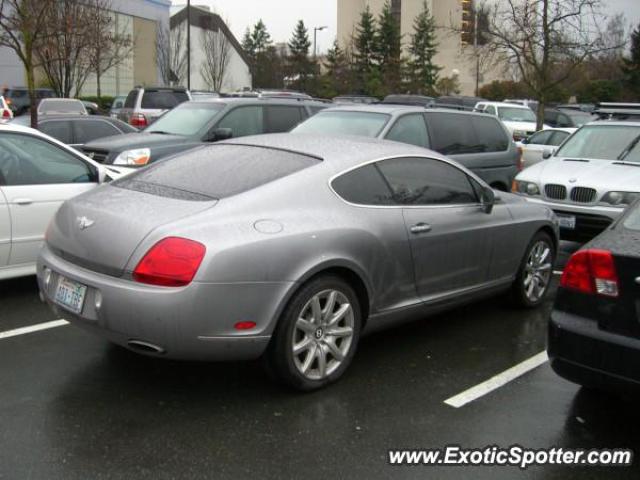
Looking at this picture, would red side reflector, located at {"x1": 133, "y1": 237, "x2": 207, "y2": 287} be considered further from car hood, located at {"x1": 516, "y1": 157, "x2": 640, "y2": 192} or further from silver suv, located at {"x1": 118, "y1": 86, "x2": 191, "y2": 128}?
silver suv, located at {"x1": 118, "y1": 86, "x2": 191, "y2": 128}

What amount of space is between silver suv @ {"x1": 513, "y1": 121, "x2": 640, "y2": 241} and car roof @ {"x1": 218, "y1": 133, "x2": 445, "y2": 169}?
337 cm

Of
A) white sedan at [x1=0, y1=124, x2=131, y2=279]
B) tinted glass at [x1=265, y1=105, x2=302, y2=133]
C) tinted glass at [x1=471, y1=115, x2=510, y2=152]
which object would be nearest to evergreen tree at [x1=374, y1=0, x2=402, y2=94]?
tinted glass at [x1=265, y1=105, x2=302, y2=133]

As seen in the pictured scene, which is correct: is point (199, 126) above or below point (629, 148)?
above

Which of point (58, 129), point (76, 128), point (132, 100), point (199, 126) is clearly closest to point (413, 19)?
point (132, 100)

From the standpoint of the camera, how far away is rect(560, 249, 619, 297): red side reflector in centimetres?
353

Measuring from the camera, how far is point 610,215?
773cm

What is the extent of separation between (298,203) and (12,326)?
102 inches

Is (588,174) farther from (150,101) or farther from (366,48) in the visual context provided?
(366,48)

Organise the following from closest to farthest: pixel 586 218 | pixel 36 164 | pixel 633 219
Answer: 1. pixel 633 219
2. pixel 36 164
3. pixel 586 218

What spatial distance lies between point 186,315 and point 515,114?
73.2 feet

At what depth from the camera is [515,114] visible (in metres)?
24.2

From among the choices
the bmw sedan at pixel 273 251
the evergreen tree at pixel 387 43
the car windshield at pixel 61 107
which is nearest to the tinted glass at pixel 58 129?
the bmw sedan at pixel 273 251

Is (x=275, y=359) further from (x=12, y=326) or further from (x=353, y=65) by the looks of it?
(x=353, y=65)

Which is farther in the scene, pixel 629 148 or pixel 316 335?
pixel 629 148
